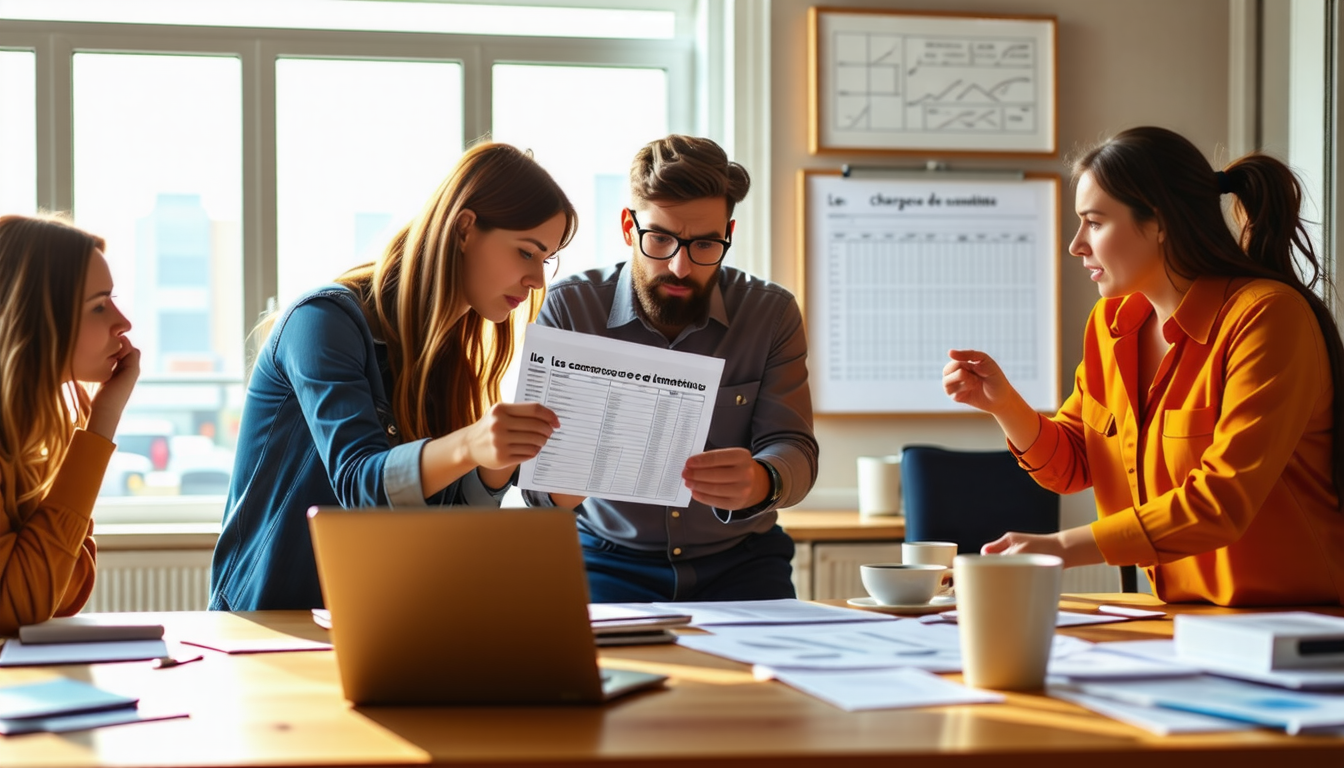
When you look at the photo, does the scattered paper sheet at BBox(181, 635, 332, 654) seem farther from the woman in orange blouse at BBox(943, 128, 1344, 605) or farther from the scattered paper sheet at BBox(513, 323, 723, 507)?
the woman in orange blouse at BBox(943, 128, 1344, 605)

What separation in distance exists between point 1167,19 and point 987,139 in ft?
2.25

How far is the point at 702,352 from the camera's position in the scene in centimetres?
219

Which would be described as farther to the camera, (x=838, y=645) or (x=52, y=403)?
(x=52, y=403)

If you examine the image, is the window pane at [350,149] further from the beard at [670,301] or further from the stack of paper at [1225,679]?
the stack of paper at [1225,679]

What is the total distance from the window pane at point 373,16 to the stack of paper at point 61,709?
2.72m

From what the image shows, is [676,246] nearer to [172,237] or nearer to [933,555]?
[933,555]

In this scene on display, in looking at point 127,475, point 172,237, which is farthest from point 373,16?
point 127,475

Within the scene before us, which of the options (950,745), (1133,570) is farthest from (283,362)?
(1133,570)

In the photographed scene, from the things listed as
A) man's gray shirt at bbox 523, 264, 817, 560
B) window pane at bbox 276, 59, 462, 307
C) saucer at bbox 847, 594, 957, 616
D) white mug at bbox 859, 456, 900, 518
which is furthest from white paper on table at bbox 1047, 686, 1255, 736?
window pane at bbox 276, 59, 462, 307

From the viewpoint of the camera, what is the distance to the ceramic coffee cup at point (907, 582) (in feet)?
4.90

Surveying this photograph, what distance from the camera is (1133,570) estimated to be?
2.48 metres

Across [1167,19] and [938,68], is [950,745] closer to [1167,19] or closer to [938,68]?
[938,68]

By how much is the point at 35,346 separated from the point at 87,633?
47 cm

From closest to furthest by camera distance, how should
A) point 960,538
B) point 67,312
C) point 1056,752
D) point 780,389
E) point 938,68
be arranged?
point 1056,752 < point 67,312 < point 780,389 < point 960,538 < point 938,68
